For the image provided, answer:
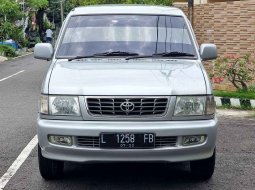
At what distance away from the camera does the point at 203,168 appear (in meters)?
5.46

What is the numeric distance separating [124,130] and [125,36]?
1.71 metres

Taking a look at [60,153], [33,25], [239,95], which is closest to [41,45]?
[60,153]

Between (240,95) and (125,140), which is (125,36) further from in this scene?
(240,95)

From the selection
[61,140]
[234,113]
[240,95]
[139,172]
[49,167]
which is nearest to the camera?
[61,140]

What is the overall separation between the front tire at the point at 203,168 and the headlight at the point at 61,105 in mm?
1458

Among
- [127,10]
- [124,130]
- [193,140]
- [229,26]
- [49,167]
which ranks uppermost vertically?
[127,10]

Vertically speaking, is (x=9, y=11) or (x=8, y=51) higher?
(x=9, y=11)

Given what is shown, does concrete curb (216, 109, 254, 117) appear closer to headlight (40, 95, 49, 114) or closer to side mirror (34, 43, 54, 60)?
side mirror (34, 43, 54, 60)

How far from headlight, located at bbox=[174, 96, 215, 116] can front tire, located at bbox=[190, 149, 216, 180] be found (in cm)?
65

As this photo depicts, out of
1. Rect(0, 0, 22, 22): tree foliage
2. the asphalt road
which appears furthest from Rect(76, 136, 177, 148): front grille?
Rect(0, 0, 22, 22): tree foliage

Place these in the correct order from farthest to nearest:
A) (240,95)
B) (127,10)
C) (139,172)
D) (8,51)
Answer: (8,51)
(240,95)
(127,10)
(139,172)

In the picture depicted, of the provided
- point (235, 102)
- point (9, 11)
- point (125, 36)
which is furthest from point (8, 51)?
point (125, 36)

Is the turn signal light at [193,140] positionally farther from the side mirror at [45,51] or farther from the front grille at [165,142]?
the side mirror at [45,51]

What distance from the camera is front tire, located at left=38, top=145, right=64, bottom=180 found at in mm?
5375
